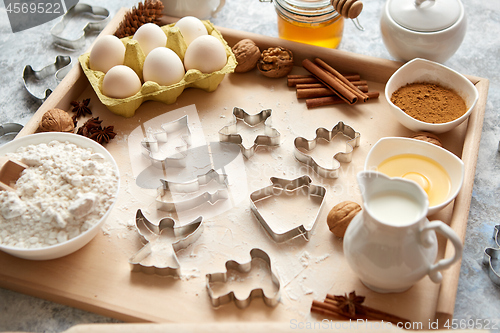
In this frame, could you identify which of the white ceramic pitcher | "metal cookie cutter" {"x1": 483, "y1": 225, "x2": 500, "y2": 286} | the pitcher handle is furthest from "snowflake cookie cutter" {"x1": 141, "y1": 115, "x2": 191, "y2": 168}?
"metal cookie cutter" {"x1": 483, "y1": 225, "x2": 500, "y2": 286}

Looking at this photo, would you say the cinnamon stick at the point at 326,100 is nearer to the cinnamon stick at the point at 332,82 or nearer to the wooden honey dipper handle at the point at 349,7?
the cinnamon stick at the point at 332,82

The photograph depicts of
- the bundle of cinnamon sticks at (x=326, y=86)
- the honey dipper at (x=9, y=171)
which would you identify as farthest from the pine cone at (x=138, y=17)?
the honey dipper at (x=9, y=171)

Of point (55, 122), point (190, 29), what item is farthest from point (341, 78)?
point (55, 122)

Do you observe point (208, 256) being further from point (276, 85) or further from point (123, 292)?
point (276, 85)

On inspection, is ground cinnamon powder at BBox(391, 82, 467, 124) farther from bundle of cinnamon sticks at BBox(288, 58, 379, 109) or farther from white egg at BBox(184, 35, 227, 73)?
white egg at BBox(184, 35, 227, 73)

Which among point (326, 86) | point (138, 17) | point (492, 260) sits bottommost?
point (492, 260)

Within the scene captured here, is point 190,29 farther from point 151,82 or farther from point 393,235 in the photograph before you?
point 393,235
